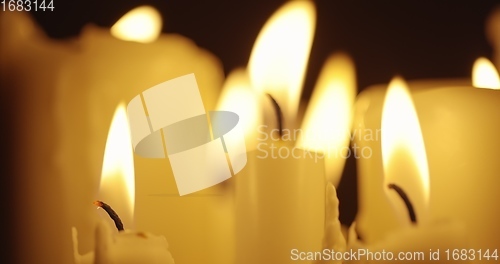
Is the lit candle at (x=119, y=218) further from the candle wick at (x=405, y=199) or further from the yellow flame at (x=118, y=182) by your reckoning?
the candle wick at (x=405, y=199)

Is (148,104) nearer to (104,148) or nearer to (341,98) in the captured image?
(104,148)

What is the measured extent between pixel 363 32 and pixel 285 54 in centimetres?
10

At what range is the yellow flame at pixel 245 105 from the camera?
1.91 feet

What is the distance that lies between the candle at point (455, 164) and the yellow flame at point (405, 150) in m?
0.02

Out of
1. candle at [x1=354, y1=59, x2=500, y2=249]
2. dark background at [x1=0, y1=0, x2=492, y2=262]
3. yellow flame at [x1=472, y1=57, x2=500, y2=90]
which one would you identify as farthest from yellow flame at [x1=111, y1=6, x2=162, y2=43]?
yellow flame at [x1=472, y1=57, x2=500, y2=90]

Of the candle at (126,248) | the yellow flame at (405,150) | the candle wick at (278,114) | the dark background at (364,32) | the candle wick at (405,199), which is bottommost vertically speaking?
the candle at (126,248)

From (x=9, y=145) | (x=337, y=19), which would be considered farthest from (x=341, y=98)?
(x=9, y=145)

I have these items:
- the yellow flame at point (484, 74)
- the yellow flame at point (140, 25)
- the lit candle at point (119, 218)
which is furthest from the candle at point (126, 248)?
the yellow flame at point (484, 74)

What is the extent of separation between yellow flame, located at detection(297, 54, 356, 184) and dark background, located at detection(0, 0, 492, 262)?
0.06ft

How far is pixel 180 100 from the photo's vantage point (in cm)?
58

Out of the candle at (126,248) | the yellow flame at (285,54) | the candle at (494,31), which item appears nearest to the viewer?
the candle at (126,248)

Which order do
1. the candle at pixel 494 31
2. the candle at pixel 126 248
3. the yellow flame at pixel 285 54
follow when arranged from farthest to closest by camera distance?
the candle at pixel 494 31
the yellow flame at pixel 285 54
the candle at pixel 126 248

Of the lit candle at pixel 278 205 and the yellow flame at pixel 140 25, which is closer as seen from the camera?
the lit candle at pixel 278 205

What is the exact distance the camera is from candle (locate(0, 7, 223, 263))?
0.56m
